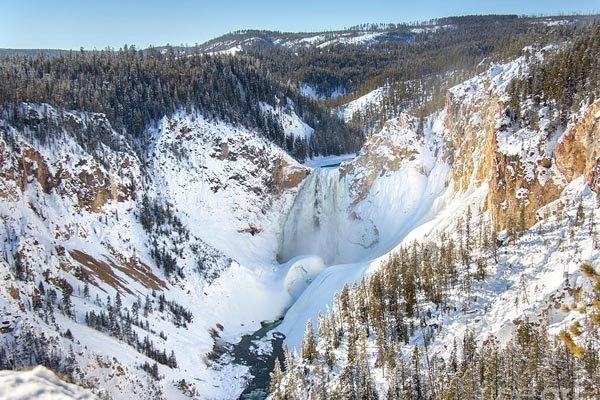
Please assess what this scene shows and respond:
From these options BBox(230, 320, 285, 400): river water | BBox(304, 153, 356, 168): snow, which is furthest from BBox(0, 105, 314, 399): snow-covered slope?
BBox(304, 153, 356, 168): snow

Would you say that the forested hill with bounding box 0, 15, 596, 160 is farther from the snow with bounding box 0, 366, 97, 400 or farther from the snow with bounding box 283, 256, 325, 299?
the snow with bounding box 0, 366, 97, 400

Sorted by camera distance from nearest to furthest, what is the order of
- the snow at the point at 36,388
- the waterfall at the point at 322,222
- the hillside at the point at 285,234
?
the snow at the point at 36,388 < the hillside at the point at 285,234 < the waterfall at the point at 322,222

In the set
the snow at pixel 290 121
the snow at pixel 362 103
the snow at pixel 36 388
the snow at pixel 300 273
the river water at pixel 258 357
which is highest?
the snow at pixel 362 103

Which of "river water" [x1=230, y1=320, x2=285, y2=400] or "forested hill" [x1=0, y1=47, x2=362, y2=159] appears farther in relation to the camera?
"forested hill" [x1=0, y1=47, x2=362, y2=159]

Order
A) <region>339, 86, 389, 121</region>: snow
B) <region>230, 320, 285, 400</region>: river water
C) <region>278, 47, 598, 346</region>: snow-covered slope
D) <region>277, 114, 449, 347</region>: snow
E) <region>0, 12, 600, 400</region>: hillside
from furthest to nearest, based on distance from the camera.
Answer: <region>339, 86, 389, 121</region>: snow → <region>277, 114, 449, 347</region>: snow → <region>230, 320, 285, 400</region>: river water → <region>278, 47, 598, 346</region>: snow-covered slope → <region>0, 12, 600, 400</region>: hillside

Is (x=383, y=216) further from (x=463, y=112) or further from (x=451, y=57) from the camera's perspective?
(x=451, y=57)

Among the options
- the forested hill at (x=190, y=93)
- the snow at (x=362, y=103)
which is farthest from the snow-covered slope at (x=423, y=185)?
the snow at (x=362, y=103)

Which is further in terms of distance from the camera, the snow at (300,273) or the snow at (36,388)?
the snow at (300,273)

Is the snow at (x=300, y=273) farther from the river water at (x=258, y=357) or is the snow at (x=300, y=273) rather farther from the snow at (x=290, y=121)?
the snow at (x=290, y=121)

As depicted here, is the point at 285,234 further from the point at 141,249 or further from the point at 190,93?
the point at 190,93
